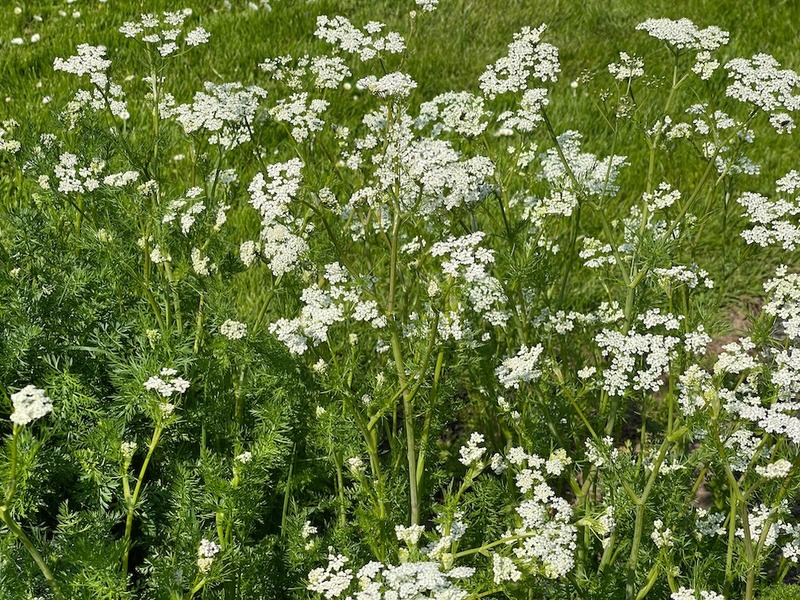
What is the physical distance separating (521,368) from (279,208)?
1.01 meters

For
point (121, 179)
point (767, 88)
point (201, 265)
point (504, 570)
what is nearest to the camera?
point (504, 570)

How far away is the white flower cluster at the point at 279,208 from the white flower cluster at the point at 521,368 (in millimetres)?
840

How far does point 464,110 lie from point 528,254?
29.0 inches

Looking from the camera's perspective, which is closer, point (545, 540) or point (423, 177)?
point (545, 540)

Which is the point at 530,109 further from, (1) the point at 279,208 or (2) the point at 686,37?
(1) the point at 279,208

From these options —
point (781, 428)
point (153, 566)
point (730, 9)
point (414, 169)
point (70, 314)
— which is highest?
point (730, 9)

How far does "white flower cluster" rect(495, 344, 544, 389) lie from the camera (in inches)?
119

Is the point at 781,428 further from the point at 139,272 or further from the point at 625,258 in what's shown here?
the point at 139,272

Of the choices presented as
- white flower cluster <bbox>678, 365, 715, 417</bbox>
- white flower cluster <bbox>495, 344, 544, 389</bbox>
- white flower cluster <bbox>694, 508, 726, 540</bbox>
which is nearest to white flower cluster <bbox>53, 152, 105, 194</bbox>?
white flower cluster <bbox>495, 344, 544, 389</bbox>

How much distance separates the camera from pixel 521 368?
3.03 m

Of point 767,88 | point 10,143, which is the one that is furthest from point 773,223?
point 10,143

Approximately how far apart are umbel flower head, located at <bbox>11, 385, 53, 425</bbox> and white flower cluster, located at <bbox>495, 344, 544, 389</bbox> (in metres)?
1.55

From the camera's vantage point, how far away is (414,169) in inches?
108

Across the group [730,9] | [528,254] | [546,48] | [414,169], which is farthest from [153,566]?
[730,9]
